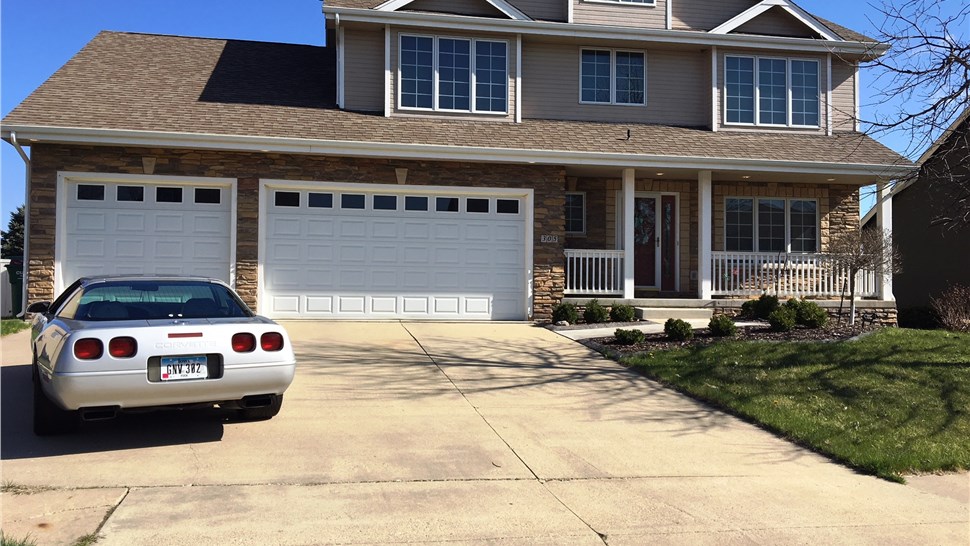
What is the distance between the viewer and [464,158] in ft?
46.7

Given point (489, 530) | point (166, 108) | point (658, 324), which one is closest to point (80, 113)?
point (166, 108)

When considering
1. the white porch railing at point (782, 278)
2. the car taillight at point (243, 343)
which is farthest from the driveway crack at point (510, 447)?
the white porch railing at point (782, 278)

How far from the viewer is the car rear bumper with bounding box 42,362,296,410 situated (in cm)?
538

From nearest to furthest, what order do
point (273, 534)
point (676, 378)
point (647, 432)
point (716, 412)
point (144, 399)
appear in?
point (273, 534) → point (144, 399) → point (647, 432) → point (716, 412) → point (676, 378)

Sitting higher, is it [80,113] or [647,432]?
[80,113]

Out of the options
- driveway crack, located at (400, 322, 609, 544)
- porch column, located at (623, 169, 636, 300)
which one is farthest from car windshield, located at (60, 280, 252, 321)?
porch column, located at (623, 169, 636, 300)

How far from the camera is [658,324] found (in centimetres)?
1380

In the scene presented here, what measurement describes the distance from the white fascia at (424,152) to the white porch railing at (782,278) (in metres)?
1.96

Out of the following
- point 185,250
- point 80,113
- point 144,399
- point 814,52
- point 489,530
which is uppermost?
point 814,52

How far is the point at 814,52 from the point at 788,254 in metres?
4.81

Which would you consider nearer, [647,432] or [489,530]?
[489,530]

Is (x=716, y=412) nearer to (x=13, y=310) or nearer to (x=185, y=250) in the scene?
(x=185, y=250)

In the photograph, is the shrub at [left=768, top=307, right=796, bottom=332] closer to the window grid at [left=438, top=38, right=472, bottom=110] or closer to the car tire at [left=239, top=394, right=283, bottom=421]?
the window grid at [left=438, top=38, right=472, bottom=110]

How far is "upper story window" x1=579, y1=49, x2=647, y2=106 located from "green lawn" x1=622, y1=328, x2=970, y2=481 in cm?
758
